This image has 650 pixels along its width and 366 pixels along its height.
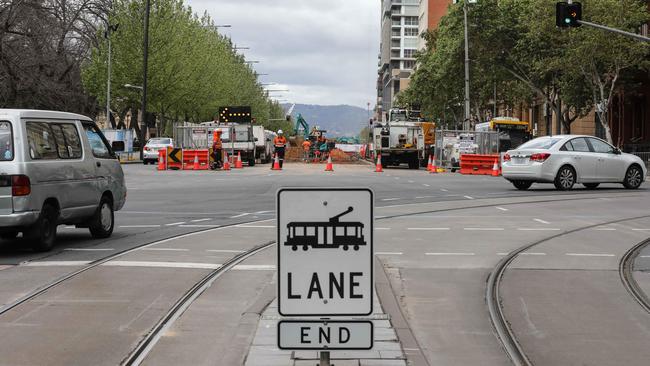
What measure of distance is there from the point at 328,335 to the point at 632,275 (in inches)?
267

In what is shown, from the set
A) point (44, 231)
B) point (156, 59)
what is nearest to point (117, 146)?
point (44, 231)

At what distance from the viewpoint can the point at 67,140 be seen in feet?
45.3

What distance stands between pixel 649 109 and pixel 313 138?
2874cm

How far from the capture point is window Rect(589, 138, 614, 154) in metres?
28.8

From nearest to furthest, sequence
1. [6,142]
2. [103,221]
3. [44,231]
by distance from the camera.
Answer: [6,142] → [44,231] → [103,221]

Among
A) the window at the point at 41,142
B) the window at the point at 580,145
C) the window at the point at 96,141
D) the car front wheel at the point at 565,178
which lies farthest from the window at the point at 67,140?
the window at the point at 580,145

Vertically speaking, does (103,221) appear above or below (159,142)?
below

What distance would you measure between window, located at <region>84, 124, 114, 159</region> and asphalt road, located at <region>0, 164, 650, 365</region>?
1.25 metres

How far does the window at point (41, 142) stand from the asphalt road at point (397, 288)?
122 centimetres

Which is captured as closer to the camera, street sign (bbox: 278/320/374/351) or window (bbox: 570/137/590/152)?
street sign (bbox: 278/320/374/351)

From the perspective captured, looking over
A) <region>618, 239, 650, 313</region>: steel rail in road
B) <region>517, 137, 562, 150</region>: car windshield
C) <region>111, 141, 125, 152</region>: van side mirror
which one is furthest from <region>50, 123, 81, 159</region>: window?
<region>517, 137, 562, 150</region>: car windshield

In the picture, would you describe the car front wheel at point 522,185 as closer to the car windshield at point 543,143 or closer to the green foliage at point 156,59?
the car windshield at point 543,143

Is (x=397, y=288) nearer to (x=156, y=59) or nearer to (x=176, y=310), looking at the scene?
(x=176, y=310)

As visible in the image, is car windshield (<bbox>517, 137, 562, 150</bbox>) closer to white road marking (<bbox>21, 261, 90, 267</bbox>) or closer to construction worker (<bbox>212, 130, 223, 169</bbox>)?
white road marking (<bbox>21, 261, 90, 267</bbox>)
